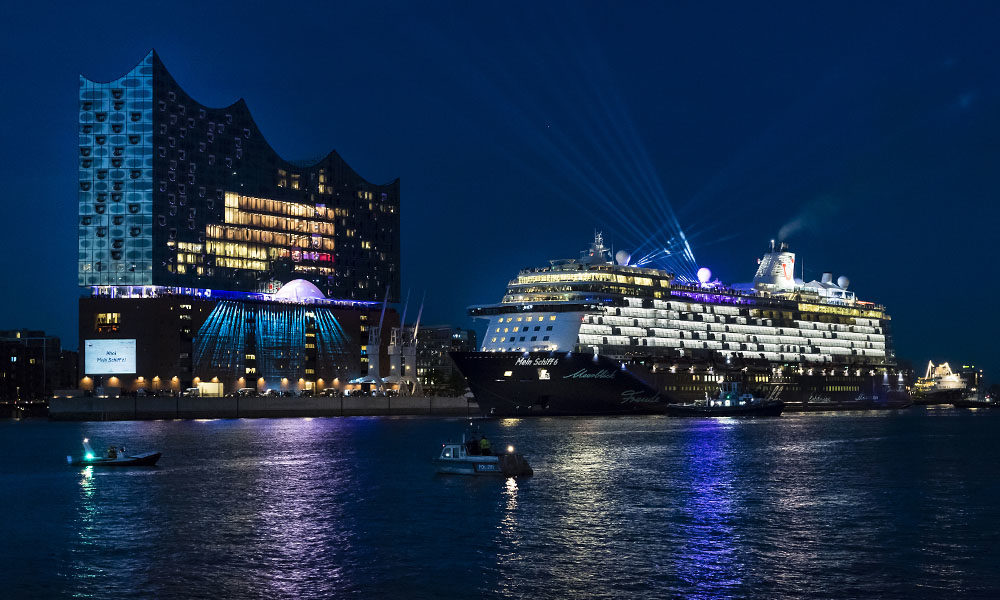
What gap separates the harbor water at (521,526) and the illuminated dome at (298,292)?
108928mm

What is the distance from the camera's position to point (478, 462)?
2434 inches

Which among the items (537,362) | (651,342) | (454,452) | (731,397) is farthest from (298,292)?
(454,452)

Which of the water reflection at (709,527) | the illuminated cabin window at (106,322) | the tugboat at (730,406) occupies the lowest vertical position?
the water reflection at (709,527)

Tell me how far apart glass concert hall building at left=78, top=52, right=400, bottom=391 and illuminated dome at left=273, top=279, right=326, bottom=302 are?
0.74ft

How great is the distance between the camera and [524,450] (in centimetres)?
8006

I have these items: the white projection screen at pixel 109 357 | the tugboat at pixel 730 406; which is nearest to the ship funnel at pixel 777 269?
the tugboat at pixel 730 406

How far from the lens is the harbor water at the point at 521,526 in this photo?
3338cm

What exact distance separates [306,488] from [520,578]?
26470 millimetres

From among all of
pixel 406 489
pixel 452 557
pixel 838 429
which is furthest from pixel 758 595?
pixel 838 429

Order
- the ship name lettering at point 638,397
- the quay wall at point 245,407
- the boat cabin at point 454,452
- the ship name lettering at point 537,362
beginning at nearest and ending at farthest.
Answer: the boat cabin at point 454,452, the ship name lettering at point 537,362, the ship name lettering at point 638,397, the quay wall at point 245,407

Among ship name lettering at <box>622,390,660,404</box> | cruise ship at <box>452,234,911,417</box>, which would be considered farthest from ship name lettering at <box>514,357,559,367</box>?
ship name lettering at <box>622,390,660,404</box>

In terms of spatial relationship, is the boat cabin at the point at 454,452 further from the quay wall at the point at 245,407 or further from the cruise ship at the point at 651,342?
the quay wall at the point at 245,407

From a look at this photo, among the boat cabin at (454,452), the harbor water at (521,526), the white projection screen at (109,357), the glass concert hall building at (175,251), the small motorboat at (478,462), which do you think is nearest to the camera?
the harbor water at (521,526)

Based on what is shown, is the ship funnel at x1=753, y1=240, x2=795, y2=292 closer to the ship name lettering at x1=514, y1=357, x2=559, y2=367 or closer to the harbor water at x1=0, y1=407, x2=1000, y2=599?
the ship name lettering at x1=514, y1=357, x2=559, y2=367
